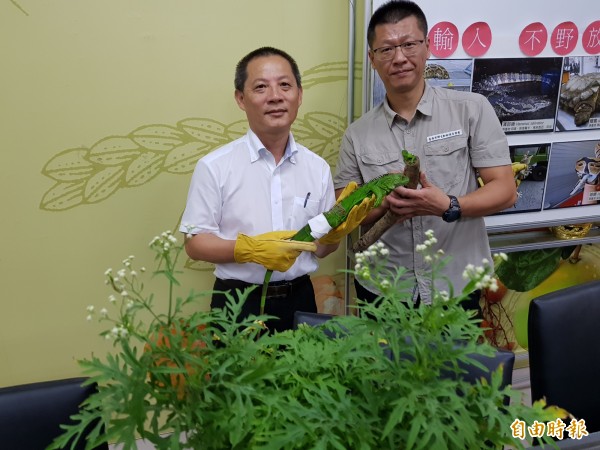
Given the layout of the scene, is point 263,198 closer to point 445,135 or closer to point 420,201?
point 420,201

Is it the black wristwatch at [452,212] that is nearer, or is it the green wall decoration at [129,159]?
the black wristwatch at [452,212]

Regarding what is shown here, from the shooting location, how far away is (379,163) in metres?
1.78

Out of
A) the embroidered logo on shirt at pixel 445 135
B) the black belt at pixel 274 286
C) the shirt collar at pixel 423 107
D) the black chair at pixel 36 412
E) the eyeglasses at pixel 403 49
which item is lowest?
the black chair at pixel 36 412

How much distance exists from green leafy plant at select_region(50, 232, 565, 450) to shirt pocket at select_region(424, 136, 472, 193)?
113 centimetres

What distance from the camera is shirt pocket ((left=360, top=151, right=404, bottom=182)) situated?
1765 millimetres

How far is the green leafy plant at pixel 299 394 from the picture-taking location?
23.6 inches

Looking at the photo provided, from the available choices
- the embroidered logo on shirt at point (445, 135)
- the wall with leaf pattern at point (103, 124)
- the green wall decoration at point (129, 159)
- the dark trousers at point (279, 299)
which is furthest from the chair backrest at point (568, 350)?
the green wall decoration at point (129, 159)

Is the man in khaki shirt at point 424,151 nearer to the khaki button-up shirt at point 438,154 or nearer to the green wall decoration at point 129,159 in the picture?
the khaki button-up shirt at point 438,154

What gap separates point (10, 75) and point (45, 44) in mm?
166

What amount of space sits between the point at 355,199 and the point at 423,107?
1.51 ft

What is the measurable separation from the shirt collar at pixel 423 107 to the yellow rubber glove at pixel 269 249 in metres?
0.59

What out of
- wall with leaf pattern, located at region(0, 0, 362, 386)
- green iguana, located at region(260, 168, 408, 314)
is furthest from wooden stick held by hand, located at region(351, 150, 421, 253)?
wall with leaf pattern, located at region(0, 0, 362, 386)

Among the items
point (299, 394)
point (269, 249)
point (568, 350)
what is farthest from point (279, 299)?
point (299, 394)

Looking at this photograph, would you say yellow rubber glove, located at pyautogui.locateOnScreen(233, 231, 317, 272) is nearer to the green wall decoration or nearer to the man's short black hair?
the man's short black hair
